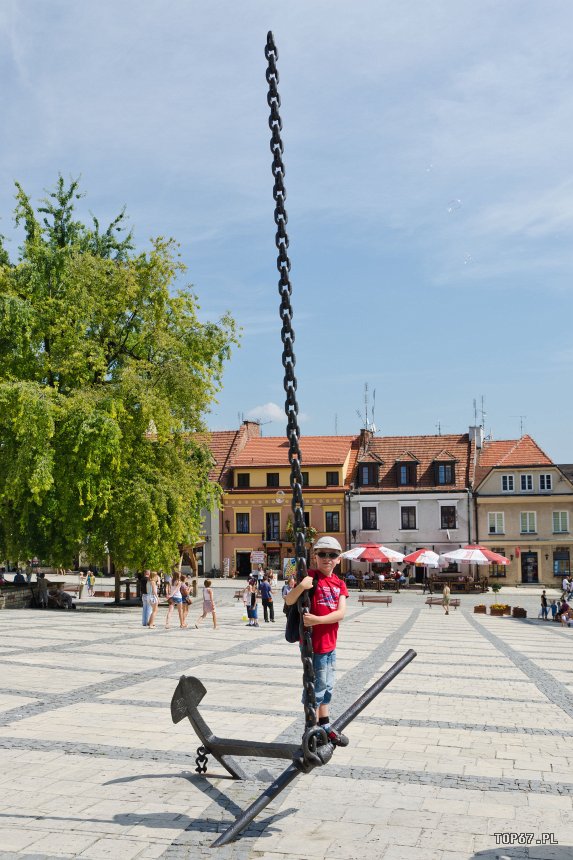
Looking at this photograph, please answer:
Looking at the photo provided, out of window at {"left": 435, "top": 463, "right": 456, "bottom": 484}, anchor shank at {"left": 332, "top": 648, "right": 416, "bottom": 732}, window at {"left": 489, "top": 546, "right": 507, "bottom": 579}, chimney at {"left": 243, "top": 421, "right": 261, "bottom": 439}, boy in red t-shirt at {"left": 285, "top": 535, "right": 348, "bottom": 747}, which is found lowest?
window at {"left": 489, "top": 546, "right": 507, "bottom": 579}

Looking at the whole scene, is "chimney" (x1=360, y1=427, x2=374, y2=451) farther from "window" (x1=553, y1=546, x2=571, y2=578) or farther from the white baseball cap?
the white baseball cap

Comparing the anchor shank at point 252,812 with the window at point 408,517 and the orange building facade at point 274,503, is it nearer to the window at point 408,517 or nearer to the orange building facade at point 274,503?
the orange building facade at point 274,503

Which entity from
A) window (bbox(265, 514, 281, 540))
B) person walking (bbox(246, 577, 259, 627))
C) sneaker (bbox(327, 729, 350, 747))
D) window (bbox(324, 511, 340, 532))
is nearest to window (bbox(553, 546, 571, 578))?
window (bbox(324, 511, 340, 532))

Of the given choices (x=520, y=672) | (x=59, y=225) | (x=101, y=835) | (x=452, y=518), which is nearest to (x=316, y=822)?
(x=101, y=835)

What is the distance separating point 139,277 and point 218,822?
27542 mm

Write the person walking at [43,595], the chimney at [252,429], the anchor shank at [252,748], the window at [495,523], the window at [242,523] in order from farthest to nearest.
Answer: the chimney at [252,429] < the window at [242,523] < the window at [495,523] < the person walking at [43,595] < the anchor shank at [252,748]

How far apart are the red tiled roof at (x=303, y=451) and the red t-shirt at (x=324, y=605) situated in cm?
5353

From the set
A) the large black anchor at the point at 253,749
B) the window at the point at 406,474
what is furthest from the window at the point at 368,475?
the large black anchor at the point at 253,749

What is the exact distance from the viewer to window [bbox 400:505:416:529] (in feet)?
197

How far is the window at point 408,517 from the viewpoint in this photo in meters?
59.9

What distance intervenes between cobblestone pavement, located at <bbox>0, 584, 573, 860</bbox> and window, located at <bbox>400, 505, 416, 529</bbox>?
42.2 meters

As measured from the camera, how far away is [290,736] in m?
9.55

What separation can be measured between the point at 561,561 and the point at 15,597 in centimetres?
3775

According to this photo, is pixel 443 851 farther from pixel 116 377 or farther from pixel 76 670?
pixel 116 377
